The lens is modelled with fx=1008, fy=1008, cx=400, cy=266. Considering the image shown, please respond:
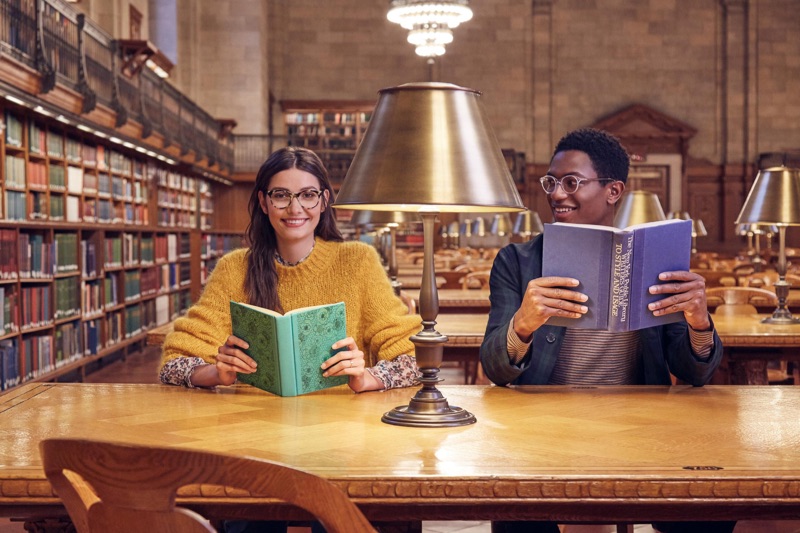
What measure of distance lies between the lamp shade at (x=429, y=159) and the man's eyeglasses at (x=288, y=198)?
1.74 ft

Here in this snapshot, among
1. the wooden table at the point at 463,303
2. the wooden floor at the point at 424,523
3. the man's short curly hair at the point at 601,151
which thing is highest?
the man's short curly hair at the point at 601,151

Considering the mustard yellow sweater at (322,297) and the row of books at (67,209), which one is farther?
the row of books at (67,209)

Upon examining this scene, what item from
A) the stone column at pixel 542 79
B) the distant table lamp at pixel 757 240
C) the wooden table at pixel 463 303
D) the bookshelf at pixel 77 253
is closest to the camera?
the wooden table at pixel 463 303

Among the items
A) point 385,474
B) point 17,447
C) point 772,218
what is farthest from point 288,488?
point 772,218

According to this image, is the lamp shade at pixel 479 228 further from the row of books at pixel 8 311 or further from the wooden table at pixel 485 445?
the wooden table at pixel 485 445

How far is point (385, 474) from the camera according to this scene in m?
1.51

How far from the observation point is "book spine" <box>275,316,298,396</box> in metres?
2.07

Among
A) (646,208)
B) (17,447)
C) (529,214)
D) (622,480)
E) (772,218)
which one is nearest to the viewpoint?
(622,480)

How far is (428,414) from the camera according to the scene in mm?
1912

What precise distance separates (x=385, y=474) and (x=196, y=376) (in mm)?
930

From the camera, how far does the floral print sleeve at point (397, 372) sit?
2.29 m

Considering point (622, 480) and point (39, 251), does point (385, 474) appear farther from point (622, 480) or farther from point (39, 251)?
point (39, 251)

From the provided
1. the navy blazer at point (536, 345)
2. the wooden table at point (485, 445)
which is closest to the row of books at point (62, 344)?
the wooden table at point (485, 445)

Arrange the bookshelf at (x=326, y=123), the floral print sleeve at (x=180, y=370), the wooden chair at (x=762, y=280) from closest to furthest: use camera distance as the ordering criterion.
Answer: the floral print sleeve at (x=180, y=370) → the wooden chair at (x=762, y=280) → the bookshelf at (x=326, y=123)
